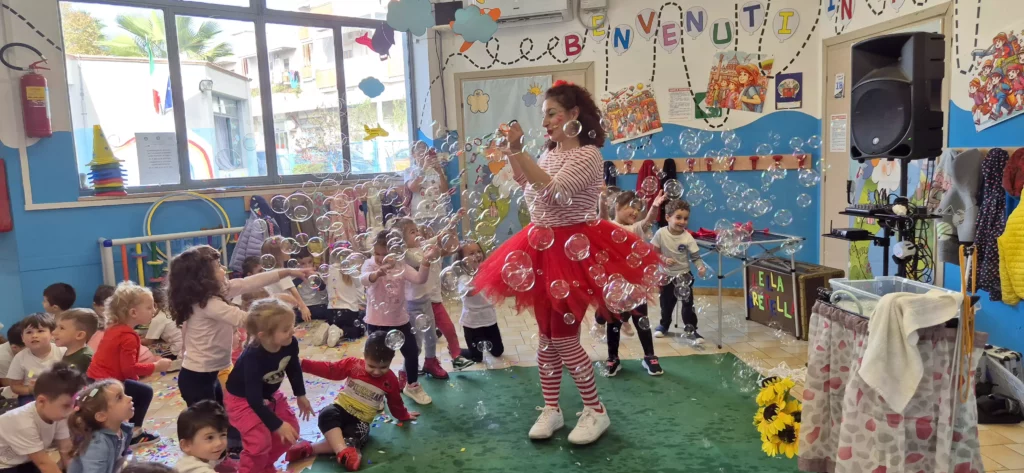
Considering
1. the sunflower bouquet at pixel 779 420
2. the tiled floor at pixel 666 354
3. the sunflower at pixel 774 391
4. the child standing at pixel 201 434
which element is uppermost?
the child standing at pixel 201 434

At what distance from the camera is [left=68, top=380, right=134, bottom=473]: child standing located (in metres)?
2.18

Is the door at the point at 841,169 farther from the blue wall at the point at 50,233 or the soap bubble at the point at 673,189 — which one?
the blue wall at the point at 50,233

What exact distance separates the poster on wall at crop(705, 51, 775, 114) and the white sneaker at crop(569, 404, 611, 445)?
3.87 metres

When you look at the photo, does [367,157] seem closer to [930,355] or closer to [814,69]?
[814,69]

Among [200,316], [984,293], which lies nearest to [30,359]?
[200,316]

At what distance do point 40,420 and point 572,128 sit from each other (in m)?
2.27

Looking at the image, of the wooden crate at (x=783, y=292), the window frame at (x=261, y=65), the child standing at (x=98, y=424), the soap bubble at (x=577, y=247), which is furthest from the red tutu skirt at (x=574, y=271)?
the window frame at (x=261, y=65)

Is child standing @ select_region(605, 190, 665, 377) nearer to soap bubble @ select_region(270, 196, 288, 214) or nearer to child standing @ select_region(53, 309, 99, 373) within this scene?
child standing @ select_region(53, 309, 99, 373)

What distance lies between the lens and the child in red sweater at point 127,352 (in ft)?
9.24

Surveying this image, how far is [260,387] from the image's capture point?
8.50ft

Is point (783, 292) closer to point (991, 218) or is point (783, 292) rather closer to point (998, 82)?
point (991, 218)

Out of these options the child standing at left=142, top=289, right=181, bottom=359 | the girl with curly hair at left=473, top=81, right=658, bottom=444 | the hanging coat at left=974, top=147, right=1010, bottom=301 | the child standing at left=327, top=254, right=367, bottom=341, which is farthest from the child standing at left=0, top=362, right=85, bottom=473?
the hanging coat at left=974, top=147, right=1010, bottom=301

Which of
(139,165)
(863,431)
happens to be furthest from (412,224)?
(139,165)

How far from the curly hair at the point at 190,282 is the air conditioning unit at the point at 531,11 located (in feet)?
13.6
